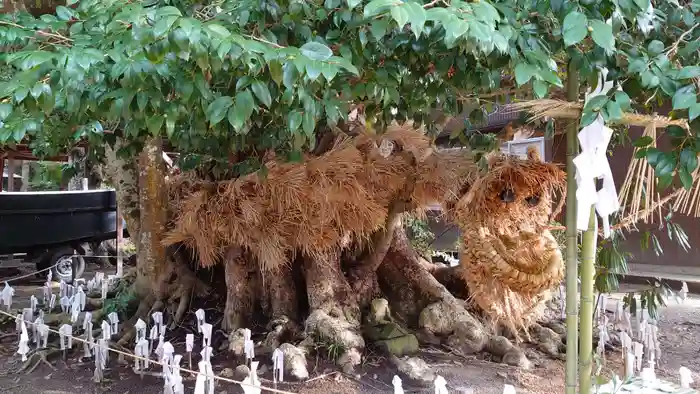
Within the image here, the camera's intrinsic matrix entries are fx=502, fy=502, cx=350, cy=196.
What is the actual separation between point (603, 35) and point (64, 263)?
7717 mm

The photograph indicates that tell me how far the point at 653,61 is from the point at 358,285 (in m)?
2.89

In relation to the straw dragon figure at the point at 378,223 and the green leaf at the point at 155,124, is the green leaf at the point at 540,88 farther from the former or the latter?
the straw dragon figure at the point at 378,223

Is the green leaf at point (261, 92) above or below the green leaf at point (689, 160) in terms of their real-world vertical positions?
above

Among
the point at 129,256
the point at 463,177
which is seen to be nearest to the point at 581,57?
the point at 463,177

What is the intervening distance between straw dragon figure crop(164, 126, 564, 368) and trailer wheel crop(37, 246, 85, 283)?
4240 mm

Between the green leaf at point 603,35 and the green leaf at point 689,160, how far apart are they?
401mm

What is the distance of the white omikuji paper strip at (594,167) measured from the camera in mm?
1348

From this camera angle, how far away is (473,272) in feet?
10.4

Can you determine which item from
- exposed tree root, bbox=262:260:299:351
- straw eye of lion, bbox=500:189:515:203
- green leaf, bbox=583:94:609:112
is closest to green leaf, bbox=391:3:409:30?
green leaf, bbox=583:94:609:112

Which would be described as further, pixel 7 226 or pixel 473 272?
pixel 7 226

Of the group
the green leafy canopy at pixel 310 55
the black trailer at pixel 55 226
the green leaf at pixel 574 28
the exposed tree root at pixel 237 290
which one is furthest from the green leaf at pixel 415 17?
the black trailer at pixel 55 226

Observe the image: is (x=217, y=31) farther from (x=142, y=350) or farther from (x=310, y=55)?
(x=142, y=350)

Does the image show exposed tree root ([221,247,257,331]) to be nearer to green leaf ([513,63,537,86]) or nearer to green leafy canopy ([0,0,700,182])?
green leafy canopy ([0,0,700,182])

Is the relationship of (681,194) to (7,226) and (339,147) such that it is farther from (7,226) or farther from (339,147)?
(7,226)
